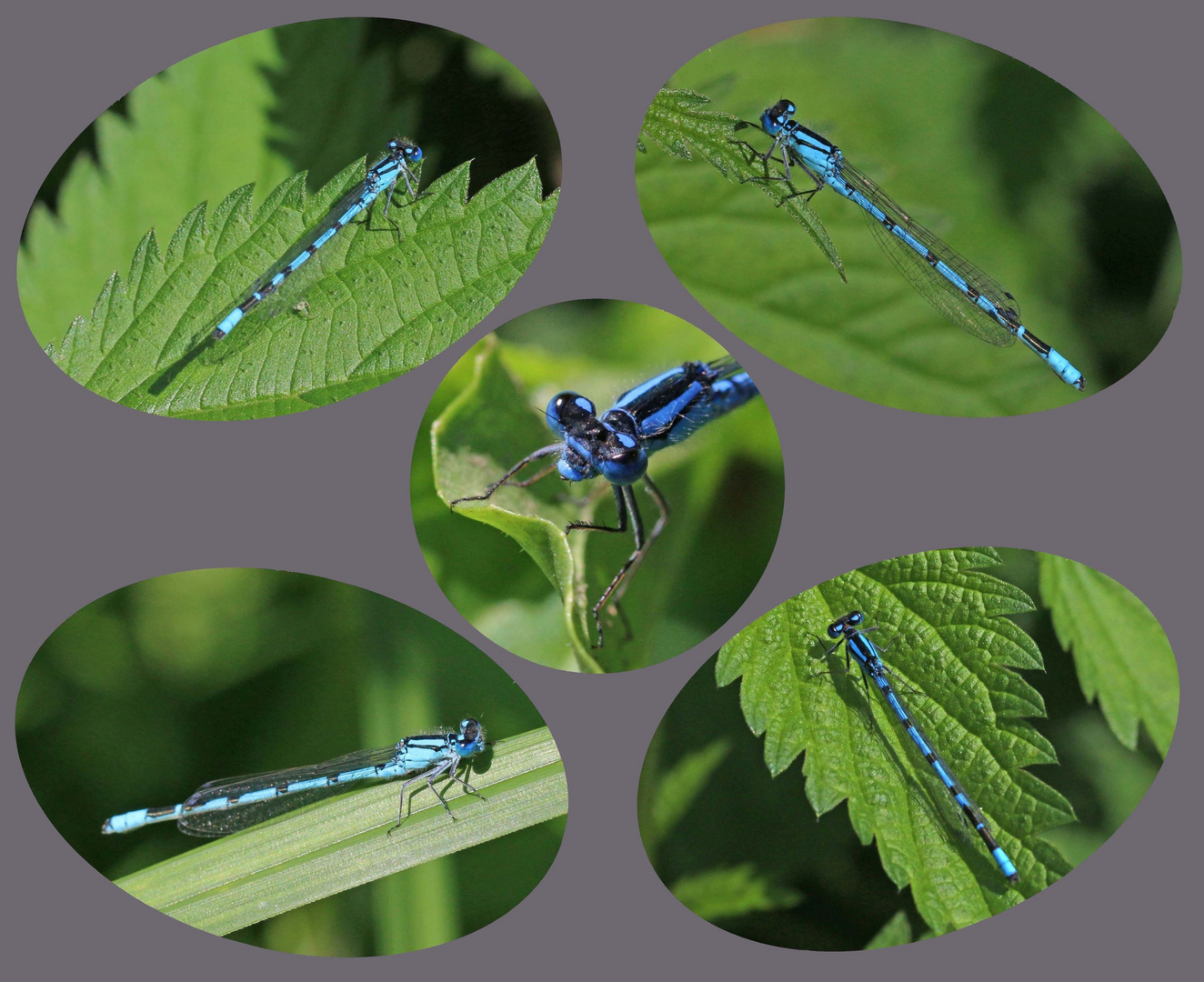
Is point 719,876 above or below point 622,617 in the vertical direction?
below

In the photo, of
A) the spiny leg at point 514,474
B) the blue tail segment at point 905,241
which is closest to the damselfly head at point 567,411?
the spiny leg at point 514,474

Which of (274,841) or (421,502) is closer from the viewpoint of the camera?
(421,502)

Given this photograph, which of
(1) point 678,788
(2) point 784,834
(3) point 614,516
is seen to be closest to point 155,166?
(3) point 614,516

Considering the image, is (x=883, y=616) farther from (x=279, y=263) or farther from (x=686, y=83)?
(x=279, y=263)

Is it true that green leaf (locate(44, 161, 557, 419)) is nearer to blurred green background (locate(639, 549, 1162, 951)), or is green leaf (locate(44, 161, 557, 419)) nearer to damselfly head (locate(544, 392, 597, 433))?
damselfly head (locate(544, 392, 597, 433))

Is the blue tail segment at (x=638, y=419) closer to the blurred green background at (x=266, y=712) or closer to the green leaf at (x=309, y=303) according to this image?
the green leaf at (x=309, y=303)

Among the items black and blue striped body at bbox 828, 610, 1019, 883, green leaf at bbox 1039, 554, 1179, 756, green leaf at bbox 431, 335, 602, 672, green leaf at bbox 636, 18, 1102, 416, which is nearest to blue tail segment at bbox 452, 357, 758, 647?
green leaf at bbox 431, 335, 602, 672

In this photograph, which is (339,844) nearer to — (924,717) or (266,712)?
(266,712)

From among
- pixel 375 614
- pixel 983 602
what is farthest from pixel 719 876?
pixel 375 614
